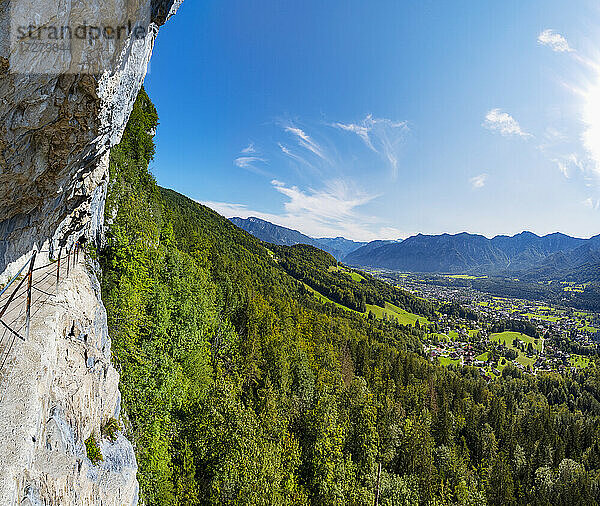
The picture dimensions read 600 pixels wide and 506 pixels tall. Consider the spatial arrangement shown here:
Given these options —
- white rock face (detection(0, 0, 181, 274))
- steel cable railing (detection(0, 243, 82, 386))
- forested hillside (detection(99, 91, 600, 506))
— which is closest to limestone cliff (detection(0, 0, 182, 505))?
white rock face (detection(0, 0, 181, 274))

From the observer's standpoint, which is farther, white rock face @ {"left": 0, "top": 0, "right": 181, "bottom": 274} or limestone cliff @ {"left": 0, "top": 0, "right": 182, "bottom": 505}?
limestone cliff @ {"left": 0, "top": 0, "right": 182, "bottom": 505}

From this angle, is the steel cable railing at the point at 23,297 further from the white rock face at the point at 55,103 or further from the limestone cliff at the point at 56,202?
the white rock face at the point at 55,103

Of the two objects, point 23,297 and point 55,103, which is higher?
point 55,103

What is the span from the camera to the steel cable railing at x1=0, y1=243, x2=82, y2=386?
6562 mm

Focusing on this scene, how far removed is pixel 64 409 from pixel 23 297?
3396mm

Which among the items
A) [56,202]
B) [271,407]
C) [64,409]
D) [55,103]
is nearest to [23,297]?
[56,202]

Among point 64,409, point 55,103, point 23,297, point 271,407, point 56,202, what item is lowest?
point 271,407

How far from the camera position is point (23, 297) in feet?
25.8

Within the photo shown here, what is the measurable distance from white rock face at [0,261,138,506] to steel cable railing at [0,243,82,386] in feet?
0.49

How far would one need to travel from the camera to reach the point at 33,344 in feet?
22.7

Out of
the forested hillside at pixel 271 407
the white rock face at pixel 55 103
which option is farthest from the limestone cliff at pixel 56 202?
the forested hillside at pixel 271 407

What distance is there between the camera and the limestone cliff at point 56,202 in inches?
205

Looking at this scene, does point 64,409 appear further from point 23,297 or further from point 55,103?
point 55,103

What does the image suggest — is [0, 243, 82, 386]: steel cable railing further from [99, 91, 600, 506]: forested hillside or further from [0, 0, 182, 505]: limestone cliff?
[99, 91, 600, 506]: forested hillside
